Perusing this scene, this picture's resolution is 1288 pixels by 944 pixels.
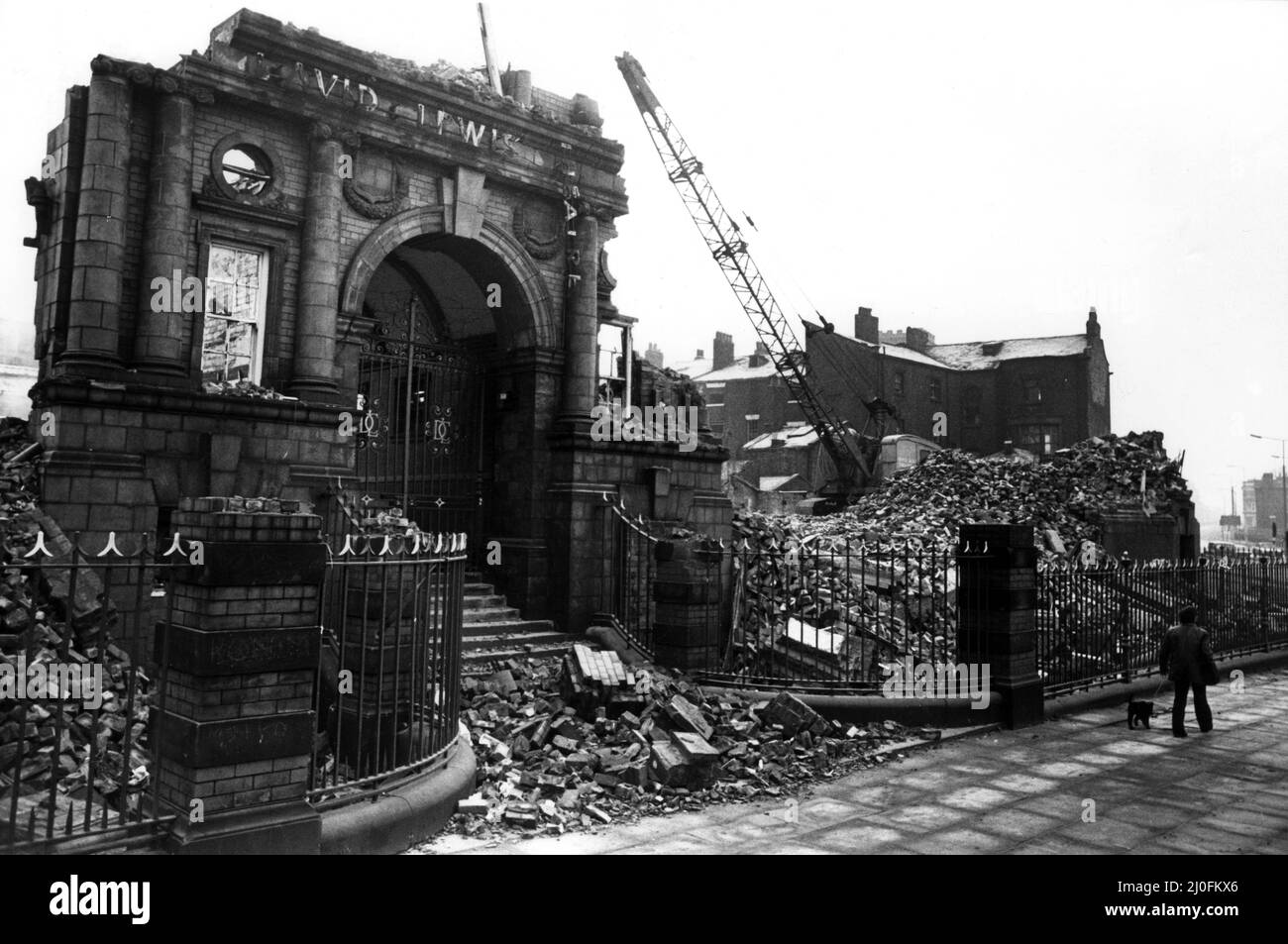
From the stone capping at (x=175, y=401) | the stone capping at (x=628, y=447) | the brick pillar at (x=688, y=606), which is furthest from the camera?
the stone capping at (x=628, y=447)

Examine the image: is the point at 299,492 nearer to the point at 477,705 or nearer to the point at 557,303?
the point at 477,705

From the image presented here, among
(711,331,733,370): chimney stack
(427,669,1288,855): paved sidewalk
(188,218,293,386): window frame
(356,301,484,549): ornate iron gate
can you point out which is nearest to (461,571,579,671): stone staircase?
(356,301,484,549): ornate iron gate

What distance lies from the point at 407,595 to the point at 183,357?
5.25 metres

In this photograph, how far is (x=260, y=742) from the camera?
208 inches

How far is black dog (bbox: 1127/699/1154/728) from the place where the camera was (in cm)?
1051

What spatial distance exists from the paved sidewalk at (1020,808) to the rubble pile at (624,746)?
1.14ft

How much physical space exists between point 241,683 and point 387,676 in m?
2.65

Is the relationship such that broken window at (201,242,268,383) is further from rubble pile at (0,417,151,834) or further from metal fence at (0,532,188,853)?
metal fence at (0,532,188,853)
